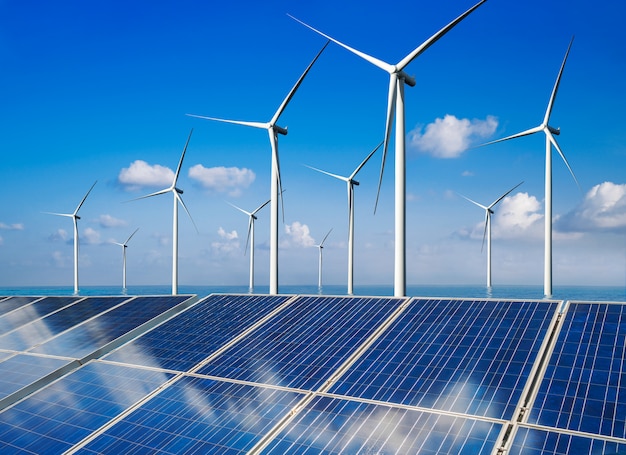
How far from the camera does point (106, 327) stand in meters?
25.2

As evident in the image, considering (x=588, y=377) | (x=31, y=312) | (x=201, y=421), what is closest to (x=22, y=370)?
(x=201, y=421)

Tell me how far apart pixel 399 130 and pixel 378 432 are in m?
14.8

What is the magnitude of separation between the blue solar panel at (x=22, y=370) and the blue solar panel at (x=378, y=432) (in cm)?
1188

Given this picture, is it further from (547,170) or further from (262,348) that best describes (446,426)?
(547,170)

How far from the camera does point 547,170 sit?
4294 cm

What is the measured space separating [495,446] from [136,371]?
13.2 meters

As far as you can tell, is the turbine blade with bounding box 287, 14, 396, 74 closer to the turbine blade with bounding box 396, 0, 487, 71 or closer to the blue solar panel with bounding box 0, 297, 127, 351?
the turbine blade with bounding box 396, 0, 487, 71

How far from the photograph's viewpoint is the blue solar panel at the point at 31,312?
29297 mm

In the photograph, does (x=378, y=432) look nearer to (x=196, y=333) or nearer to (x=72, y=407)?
(x=72, y=407)

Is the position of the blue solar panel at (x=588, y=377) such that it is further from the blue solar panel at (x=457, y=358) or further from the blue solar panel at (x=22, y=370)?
the blue solar panel at (x=22, y=370)

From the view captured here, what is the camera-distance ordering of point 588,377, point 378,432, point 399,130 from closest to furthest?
point 378,432
point 588,377
point 399,130

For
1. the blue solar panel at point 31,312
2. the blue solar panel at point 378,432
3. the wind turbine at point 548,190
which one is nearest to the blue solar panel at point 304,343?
the blue solar panel at point 378,432

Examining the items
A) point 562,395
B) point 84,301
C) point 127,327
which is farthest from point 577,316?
point 84,301

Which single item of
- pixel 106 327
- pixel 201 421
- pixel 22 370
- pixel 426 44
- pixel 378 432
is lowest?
pixel 201 421
